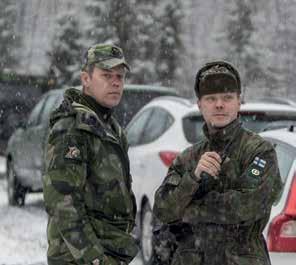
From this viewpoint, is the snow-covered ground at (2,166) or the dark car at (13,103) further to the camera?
the dark car at (13,103)

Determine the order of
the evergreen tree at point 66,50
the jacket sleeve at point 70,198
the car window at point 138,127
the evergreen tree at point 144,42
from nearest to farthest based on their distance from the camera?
the jacket sleeve at point 70,198 < the car window at point 138,127 < the evergreen tree at point 66,50 < the evergreen tree at point 144,42

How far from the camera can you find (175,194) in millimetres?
3305

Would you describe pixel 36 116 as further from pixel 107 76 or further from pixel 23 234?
pixel 107 76

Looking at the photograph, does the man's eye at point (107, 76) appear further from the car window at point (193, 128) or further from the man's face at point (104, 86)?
the car window at point (193, 128)

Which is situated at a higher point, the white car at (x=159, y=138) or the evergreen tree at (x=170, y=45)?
the white car at (x=159, y=138)

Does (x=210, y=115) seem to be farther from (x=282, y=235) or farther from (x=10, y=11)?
(x=10, y=11)

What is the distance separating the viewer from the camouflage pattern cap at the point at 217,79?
334cm

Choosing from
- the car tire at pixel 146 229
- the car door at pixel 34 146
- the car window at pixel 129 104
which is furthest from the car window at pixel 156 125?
the car window at pixel 129 104

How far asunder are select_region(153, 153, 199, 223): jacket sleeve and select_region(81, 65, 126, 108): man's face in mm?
394

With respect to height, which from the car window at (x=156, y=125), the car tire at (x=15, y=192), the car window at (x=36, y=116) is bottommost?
the car tire at (x=15, y=192)

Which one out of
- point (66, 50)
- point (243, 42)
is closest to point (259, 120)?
point (66, 50)

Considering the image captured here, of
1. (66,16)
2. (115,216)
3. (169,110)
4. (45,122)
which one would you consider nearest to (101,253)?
(115,216)

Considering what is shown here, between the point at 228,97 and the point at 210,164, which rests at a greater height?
the point at 228,97

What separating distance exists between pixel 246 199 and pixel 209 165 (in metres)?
0.20
